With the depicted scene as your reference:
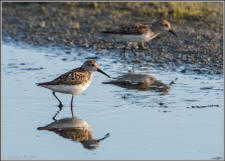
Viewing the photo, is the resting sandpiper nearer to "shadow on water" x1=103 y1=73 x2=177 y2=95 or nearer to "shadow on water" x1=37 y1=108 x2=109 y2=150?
"shadow on water" x1=103 y1=73 x2=177 y2=95

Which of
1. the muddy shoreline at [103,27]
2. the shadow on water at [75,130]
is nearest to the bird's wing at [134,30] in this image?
the muddy shoreline at [103,27]

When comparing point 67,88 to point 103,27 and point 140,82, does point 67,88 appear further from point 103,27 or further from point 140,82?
point 103,27

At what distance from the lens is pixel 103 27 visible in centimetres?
1967

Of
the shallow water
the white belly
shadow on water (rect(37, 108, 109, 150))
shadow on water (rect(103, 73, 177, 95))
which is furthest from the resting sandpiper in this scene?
shadow on water (rect(37, 108, 109, 150))

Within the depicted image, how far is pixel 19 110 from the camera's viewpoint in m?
10.8

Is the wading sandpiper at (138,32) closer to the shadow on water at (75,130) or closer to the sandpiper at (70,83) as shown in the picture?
the sandpiper at (70,83)

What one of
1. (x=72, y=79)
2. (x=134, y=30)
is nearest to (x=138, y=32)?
(x=134, y=30)

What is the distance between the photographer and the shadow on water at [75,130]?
884cm

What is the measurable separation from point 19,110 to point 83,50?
22.3 ft

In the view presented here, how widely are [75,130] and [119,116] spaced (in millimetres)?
1235

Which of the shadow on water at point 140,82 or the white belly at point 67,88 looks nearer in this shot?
the white belly at point 67,88

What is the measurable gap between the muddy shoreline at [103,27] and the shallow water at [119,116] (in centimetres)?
133

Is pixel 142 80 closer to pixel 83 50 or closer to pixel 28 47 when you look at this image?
pixel 83 50

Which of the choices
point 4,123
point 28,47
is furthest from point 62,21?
point 4,123
